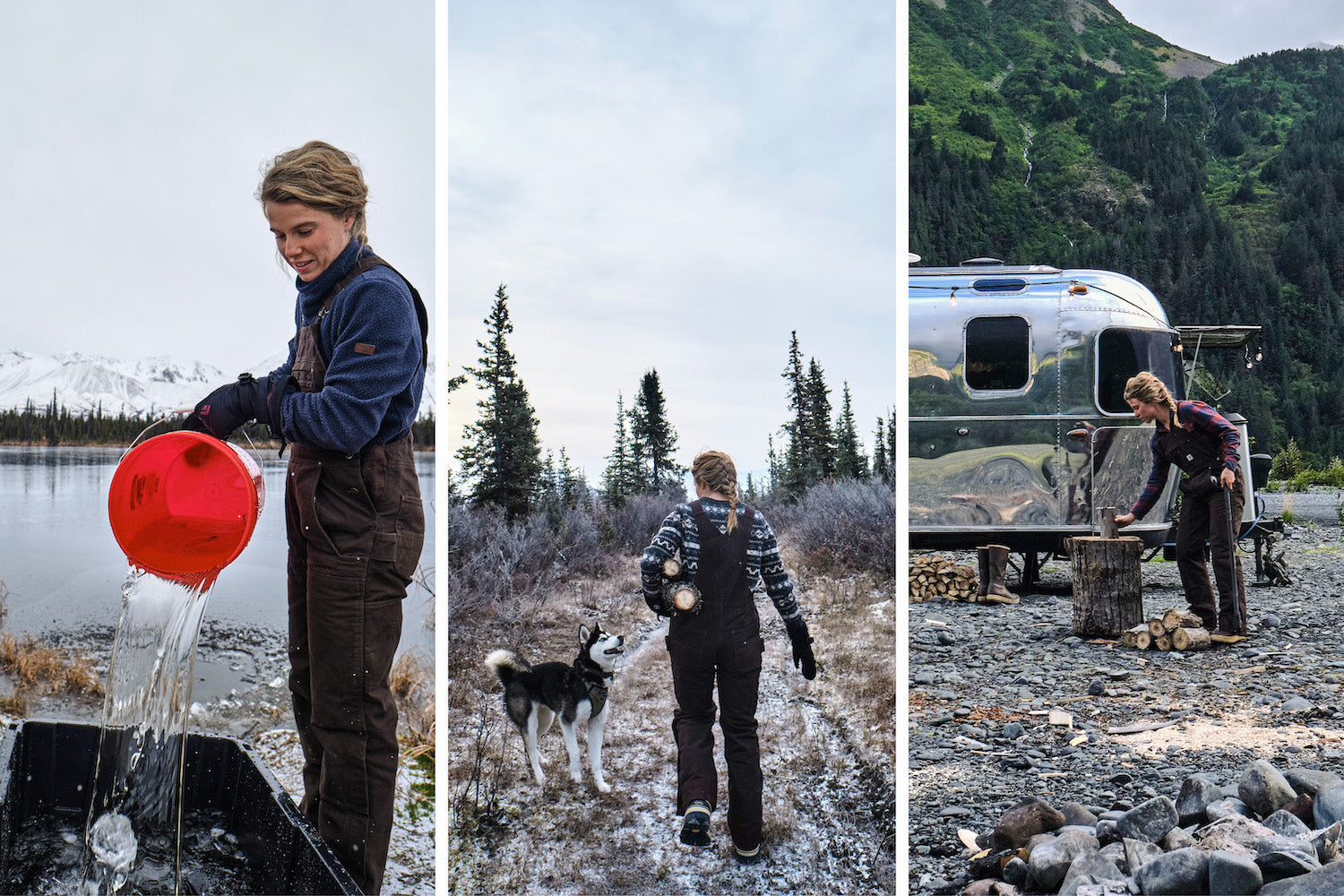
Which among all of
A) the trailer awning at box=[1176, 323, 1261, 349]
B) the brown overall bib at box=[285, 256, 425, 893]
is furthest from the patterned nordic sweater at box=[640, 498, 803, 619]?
the trailer awning at box=[1176, 323, 1261, 349]

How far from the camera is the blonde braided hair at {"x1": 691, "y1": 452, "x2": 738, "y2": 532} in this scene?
253 cm

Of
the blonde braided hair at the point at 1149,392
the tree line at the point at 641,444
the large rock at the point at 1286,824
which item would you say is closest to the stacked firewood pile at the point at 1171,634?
the blonde braided hair at the point at 1149,392

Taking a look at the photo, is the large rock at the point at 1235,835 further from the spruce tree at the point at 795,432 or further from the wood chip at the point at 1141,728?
the spruce tree at the point at 795,432

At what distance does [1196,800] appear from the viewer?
2.93m

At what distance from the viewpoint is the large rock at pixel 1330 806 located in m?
2.80

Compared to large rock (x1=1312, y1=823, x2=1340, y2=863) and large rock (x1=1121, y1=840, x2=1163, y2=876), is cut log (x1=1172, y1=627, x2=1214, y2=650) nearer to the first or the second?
large rock (x1=1312, y1=823, x2=1340, y2=863)

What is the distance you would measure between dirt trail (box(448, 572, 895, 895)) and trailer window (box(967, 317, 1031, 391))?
Result: 12.2 feet

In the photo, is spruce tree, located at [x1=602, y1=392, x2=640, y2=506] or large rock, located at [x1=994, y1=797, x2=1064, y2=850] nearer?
spruce tree, located at [x1=602, y1=392, x2=640, y2=506]

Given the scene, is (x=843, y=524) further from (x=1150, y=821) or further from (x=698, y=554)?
(x=1150, y=821)

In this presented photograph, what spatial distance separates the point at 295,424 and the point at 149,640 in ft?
1.80

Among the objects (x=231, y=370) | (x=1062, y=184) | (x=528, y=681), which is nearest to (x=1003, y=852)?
(x=528, y=681)

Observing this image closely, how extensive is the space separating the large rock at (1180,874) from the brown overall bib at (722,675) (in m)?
1.05

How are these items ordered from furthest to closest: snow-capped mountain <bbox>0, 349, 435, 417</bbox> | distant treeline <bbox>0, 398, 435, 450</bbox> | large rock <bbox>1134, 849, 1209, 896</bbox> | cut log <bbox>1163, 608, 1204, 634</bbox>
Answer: cut log <bbox>1163, 608, 1204, 634</bbox> < distant treeline <bbox>0, 398, 435, 450</bbox> < snow-capped mountain <bbox>0, 349, 435, 417</bbox> < large rock <bbox>1134, 849, 1209, 896</bbox>

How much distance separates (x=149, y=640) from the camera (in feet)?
6.23
